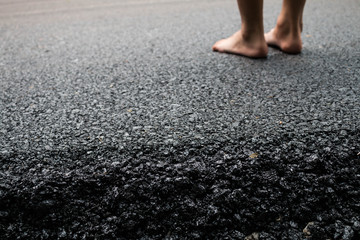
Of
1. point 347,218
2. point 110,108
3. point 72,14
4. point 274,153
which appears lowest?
point 347,218

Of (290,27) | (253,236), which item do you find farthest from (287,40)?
(253,236)

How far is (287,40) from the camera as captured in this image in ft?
5.90

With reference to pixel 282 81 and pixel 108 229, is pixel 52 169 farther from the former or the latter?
pixel 282 81

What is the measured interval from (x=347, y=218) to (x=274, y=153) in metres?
0.27

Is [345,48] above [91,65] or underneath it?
underneath

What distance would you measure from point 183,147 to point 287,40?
46.3 inches

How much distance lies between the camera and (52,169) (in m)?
0.94

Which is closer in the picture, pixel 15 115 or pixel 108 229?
pixel 108 229

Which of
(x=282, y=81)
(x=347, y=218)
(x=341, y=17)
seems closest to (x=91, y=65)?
(x=282, y=81)

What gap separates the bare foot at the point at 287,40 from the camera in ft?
5.82

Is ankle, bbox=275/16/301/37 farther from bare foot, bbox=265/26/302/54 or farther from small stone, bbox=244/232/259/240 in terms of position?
small stone, bbox=244/232/259/240

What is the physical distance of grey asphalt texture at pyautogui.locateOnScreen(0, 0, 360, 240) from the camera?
0.84m

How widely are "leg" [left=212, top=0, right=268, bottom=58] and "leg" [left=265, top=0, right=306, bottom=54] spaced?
16 centimetres

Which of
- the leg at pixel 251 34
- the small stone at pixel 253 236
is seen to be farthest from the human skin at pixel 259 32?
the small stone at pixel 253 236
